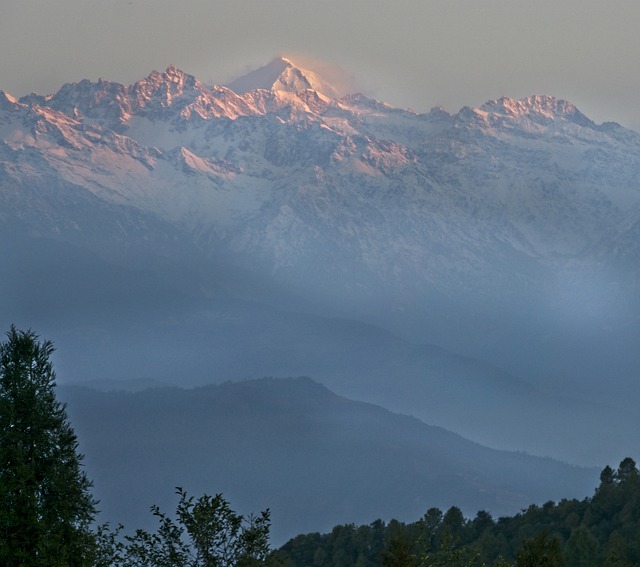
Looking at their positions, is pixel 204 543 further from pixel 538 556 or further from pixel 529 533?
pixel 529 533

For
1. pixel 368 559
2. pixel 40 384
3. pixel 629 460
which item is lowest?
pixel 40 384

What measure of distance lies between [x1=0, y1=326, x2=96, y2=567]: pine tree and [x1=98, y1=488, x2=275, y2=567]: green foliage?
1.99m

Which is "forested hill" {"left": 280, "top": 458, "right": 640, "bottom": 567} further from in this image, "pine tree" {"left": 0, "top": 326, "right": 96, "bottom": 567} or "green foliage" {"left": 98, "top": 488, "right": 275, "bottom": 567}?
"pine tree" {"left": 0, "top": 326, "right": 96, "bottom": 567}

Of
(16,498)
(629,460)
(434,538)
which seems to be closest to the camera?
(16,498)

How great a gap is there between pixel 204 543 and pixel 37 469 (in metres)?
6.85

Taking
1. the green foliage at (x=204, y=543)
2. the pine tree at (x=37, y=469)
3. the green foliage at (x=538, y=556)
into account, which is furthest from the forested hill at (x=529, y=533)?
the pine tree at (x=37, y=469)

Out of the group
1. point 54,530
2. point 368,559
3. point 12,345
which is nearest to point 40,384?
point 12,345

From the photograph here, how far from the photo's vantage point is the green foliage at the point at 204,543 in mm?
58094

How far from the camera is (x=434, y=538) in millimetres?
156000

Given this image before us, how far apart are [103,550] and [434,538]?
101 metres

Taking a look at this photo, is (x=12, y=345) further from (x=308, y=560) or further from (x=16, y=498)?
(x=308, y=560)

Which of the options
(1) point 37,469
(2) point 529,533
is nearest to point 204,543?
(1) point 37,469

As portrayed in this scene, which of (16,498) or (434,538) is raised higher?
(434,538)

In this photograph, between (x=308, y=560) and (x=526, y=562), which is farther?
(x=308, y=560)
